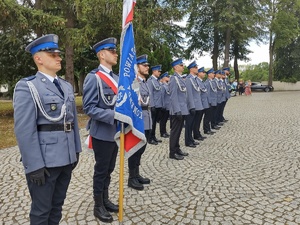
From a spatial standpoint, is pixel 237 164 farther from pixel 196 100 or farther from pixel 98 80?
pixel 98 80

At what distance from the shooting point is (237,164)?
5.46 metres

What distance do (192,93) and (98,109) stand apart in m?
4.18

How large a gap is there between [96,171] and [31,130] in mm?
1199

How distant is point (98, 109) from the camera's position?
3219mm

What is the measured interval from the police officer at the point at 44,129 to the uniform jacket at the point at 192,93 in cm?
435

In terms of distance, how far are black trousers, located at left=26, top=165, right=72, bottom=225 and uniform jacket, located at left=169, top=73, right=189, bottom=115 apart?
354cm

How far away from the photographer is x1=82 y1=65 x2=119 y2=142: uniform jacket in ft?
10.5

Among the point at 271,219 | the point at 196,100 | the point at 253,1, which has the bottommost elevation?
the point at 271,219

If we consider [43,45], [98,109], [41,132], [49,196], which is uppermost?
[43,45]

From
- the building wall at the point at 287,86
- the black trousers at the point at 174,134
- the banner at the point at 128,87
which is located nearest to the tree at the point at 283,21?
the building wall at the point at 287,86

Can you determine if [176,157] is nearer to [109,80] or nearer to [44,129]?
[109,80]

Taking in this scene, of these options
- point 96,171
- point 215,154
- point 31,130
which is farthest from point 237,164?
point 31,130

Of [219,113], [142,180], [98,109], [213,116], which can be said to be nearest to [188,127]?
[142,180]

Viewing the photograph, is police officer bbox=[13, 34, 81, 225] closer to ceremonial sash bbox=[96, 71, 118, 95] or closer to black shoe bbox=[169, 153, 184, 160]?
ceremonial sash bbox=[96, 71, 118, 95]
